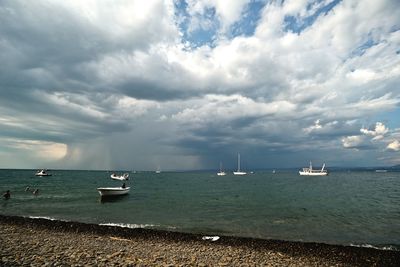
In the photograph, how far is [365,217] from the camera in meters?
32.8

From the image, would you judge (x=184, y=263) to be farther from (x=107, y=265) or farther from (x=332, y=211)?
(x=332, y=211)

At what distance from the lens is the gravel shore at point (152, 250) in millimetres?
13742

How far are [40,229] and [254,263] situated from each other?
60.5 ft

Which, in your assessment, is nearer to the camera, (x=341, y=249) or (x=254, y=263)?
(x=254, y=263)

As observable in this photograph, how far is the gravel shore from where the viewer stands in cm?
1374

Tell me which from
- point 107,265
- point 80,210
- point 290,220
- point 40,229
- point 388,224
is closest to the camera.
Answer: point 107,265

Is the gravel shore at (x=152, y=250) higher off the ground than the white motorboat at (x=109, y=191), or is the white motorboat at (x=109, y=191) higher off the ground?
the white motorboat at (x=109, y=191)

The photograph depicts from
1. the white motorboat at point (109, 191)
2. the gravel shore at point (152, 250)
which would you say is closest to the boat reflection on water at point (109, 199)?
the white motorboat at point (109, 191)

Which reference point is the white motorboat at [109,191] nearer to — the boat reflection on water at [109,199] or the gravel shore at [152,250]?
the boat reflection on water at [109,199]

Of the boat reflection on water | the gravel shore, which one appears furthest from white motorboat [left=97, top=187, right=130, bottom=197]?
the gravel shore

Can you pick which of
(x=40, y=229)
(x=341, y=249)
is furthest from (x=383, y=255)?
(x=40, y=229)

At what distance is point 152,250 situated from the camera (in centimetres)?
1700

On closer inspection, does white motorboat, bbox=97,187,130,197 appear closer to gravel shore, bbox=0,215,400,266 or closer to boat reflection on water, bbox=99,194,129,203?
boat reflection on water, bbox=99,194,129,203

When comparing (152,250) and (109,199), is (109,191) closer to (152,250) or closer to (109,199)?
(109,199)
